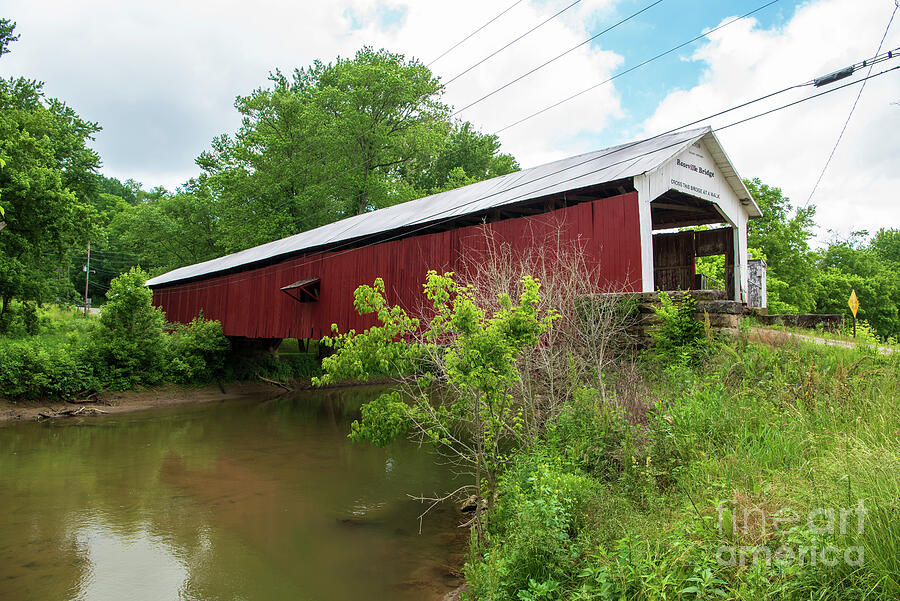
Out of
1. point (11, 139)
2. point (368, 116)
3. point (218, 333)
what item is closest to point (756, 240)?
point (368, 116)

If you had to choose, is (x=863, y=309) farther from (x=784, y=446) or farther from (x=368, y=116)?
(x=784, y=446)

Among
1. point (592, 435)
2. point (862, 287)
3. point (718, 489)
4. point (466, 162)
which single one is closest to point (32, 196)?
point (592, 435)

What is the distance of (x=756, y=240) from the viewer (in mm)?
21656

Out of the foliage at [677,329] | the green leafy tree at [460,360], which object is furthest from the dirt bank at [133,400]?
the foliage at [677,329]

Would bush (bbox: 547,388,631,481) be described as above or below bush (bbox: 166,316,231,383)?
below

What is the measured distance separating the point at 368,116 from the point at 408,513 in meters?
20.3

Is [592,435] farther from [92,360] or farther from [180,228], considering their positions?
[180,228]

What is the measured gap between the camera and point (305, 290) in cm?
1473

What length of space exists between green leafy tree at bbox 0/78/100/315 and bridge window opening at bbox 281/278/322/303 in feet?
26.4

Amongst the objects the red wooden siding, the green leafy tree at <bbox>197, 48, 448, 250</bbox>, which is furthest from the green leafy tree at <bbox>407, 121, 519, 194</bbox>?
the red wooden siding

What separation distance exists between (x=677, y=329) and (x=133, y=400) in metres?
16.9

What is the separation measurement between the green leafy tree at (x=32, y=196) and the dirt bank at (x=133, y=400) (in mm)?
5027

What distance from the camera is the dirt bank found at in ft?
48.0

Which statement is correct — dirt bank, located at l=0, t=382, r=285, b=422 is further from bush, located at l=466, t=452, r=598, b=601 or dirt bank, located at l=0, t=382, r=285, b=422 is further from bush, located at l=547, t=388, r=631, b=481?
bush, located at l=547, t=388, r=631, b=481
